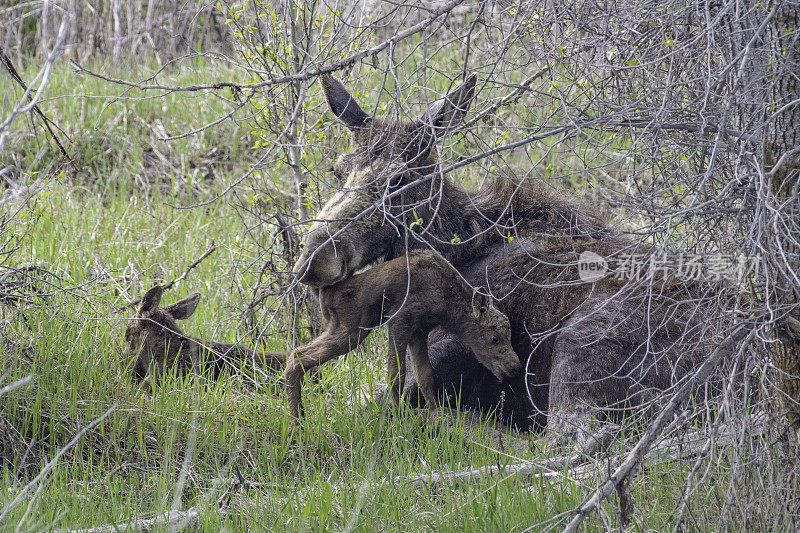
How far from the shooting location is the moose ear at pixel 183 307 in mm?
5270

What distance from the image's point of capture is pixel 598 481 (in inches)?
140

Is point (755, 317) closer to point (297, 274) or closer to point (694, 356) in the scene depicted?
point (694, 356)

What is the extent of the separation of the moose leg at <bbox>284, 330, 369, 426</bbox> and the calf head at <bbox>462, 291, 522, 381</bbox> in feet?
1.90

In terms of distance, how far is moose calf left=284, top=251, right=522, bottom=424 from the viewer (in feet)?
14.7

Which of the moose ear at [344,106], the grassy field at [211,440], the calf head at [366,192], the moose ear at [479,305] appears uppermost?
the moose ear at [344,106]

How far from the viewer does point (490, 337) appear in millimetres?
4625

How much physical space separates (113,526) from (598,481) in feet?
6.45

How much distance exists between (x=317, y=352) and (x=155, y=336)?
4.20 ft

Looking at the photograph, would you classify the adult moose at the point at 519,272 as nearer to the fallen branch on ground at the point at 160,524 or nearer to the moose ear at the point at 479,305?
the moose ear at the point at 479,305

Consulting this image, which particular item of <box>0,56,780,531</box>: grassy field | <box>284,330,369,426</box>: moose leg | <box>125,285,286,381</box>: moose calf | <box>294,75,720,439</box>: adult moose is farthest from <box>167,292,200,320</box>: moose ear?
<box>294,75,720,439</box>: adult moose

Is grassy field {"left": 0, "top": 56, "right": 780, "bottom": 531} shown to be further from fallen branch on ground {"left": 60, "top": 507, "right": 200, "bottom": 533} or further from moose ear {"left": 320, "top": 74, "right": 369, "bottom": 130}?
moose ear {"left": 320, "top": 74, "right": 369, "bottom": 130}

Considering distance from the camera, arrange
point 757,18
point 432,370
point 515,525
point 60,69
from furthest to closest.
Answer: point 60,69
point 432,370
point 515,525
point 757,18

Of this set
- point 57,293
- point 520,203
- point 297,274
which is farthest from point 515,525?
point 57,293

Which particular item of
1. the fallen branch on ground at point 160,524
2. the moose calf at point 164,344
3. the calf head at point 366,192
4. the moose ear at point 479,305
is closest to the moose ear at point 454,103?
the calf head at point 366,192
